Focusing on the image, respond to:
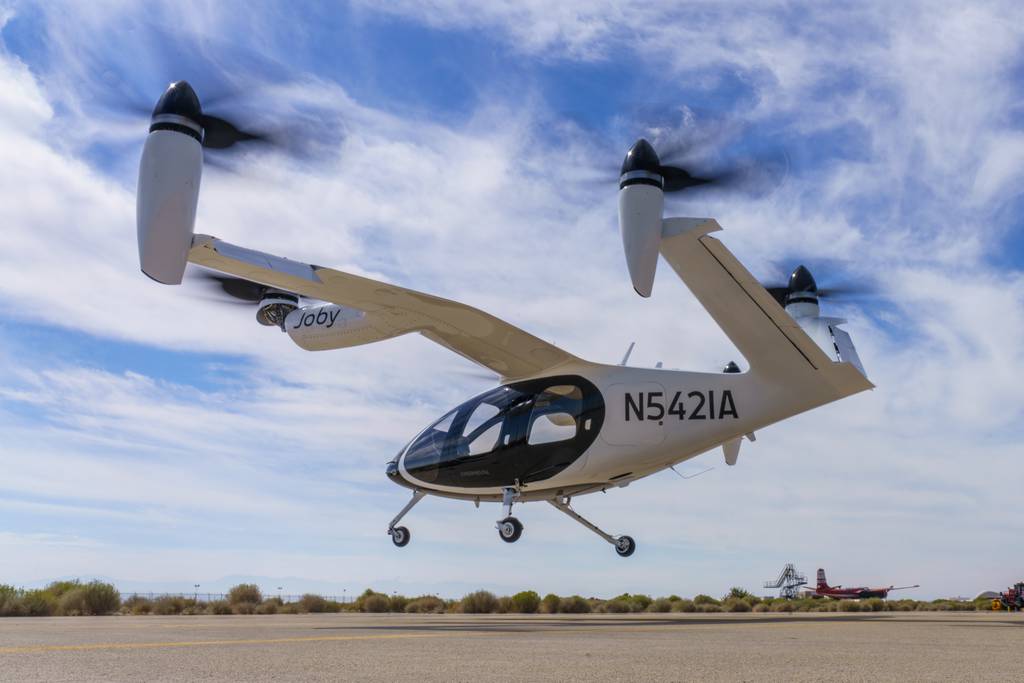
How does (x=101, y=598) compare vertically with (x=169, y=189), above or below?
below

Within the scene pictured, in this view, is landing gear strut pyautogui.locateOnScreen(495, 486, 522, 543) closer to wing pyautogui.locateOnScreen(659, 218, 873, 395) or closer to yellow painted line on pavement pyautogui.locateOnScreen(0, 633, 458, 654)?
wing pyautogui.locateOnScreen(659, 218, 873, 395)

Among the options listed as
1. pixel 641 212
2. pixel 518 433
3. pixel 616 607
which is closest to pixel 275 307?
pixel 518 433

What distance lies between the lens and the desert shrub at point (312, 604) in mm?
22219

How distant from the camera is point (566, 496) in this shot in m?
17.5

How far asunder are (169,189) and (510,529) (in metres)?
8.28

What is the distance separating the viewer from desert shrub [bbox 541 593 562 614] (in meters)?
22.2

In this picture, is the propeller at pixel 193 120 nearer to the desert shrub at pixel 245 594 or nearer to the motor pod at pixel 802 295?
the motor pod at pixel 802 295

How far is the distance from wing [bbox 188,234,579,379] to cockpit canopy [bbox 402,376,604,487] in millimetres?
522

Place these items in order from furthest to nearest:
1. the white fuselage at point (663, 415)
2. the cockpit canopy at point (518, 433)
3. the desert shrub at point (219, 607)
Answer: the desert shrub at point (219, 607) → the cockpit canopy at point (518, 433) → the white fuselage at point (663, 415)

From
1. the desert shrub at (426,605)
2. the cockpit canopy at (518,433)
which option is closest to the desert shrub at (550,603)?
the desert shrub at (426,605)

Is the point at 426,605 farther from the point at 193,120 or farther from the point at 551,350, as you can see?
the point at 193,120

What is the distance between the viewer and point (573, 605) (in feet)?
73.9

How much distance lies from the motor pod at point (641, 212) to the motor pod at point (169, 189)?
5536 millimetres

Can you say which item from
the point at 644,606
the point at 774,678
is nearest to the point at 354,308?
the point at 774,678
